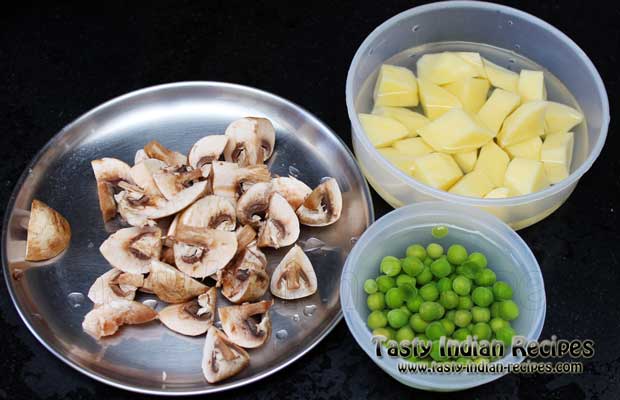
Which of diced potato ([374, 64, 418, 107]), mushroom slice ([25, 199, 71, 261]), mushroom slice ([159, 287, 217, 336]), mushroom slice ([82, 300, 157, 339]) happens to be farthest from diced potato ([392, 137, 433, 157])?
mushroom slice ([25, 199, 71, 261])

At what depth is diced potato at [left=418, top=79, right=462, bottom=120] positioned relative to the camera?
157 centimetres

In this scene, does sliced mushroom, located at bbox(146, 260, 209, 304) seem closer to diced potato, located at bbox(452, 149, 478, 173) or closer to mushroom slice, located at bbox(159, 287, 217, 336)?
mushroom slice, located at bbox(159, 287, 217, 336)

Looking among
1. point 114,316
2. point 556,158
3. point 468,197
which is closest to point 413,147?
point 468,197

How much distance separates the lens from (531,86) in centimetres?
159

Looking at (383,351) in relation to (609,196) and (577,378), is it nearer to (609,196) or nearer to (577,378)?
(577,378)

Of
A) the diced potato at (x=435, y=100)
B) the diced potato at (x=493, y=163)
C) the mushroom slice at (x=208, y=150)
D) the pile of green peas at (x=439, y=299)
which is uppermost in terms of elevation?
the mushroom slice at (x=208, y=150)

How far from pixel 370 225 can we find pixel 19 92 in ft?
3.20

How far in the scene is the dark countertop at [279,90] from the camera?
1345mm

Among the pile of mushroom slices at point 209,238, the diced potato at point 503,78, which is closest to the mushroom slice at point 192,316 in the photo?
the pile of mushroom slices at point 209,238

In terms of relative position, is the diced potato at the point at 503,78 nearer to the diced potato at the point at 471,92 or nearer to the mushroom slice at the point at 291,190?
the diced potato at the point at 471,92

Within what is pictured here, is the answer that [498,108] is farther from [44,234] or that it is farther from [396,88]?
[44,234]

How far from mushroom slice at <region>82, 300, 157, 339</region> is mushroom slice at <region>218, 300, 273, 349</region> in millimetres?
148

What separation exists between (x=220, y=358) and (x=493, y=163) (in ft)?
2.27

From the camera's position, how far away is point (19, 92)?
179cm
